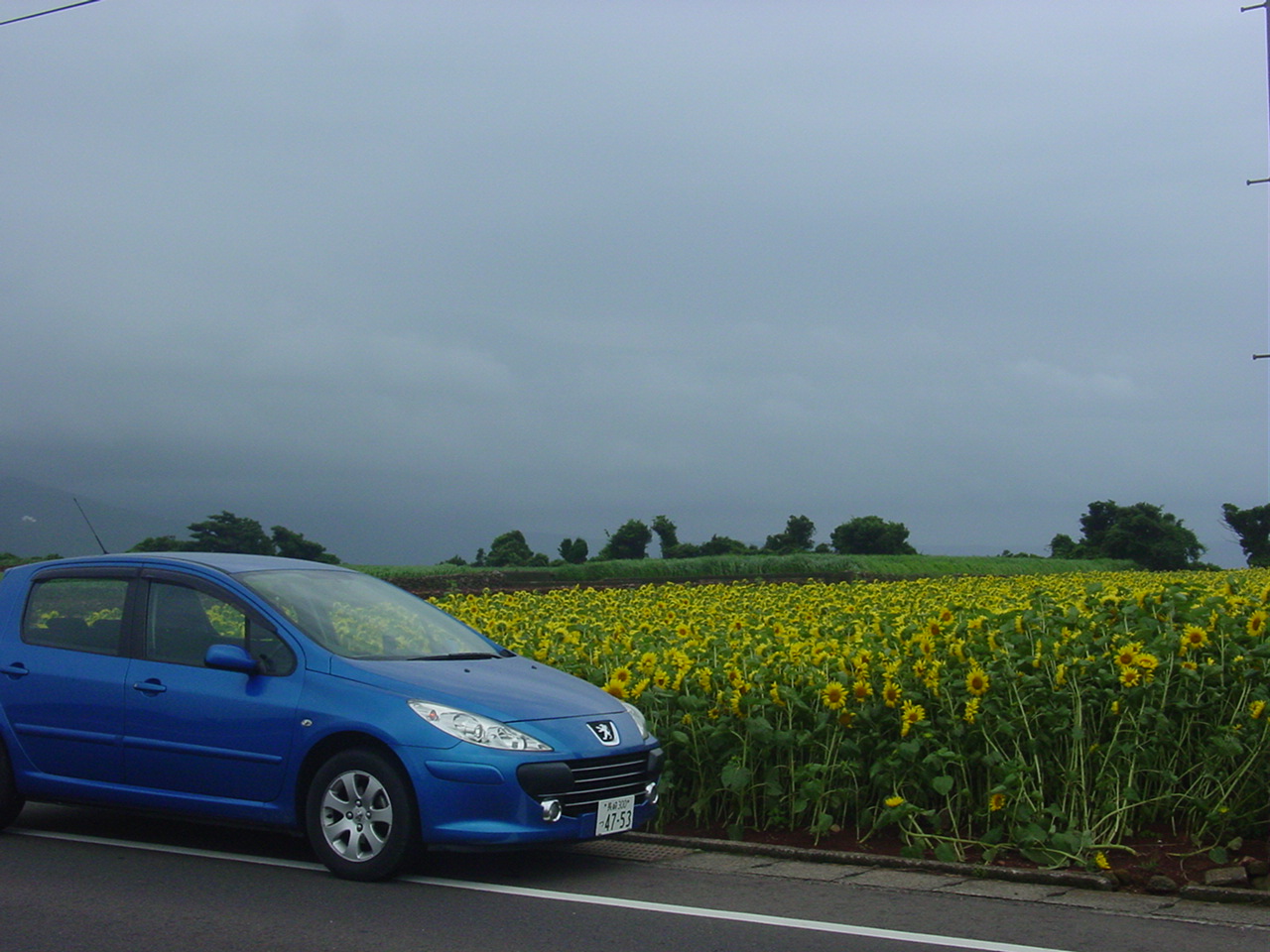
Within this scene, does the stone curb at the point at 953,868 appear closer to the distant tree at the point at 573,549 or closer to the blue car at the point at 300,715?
the blue car at the point at 300,715

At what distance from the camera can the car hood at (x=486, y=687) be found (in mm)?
6742

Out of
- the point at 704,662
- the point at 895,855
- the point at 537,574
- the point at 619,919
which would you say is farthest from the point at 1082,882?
the point at 537,574

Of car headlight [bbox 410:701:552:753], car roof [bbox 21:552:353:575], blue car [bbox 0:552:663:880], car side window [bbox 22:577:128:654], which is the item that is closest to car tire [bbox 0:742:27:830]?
blue car [bbox 0:552:663:880]

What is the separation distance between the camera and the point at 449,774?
6.49 meters

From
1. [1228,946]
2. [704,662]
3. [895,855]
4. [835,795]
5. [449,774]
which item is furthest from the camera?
[704,662]

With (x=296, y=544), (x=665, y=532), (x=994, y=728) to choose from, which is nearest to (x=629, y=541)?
(x=665, y=532)

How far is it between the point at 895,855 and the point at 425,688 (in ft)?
9.87

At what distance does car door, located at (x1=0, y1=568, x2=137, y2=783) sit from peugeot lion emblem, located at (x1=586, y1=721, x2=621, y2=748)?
2.71 m

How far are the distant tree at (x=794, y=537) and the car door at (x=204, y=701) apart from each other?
46.0 meters

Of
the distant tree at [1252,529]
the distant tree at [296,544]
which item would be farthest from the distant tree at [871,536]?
the distant tree at [296,544]

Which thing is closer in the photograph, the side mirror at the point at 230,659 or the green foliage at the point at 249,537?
the side mirror at the point at 230,659

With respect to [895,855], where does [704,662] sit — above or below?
above

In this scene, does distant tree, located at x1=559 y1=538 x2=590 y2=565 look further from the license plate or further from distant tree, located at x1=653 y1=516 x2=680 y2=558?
the license plate

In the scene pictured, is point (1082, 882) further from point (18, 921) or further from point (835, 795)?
point (18, 921)
